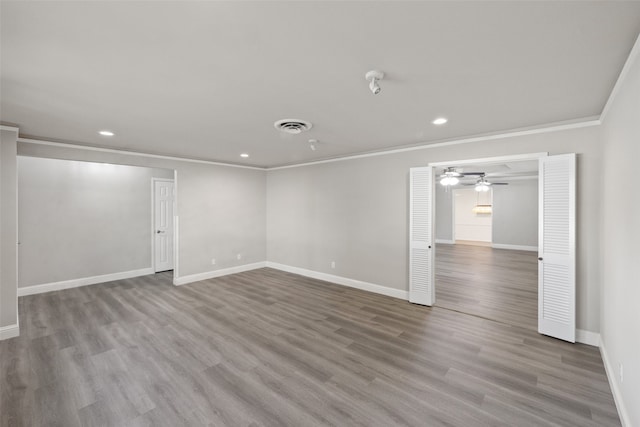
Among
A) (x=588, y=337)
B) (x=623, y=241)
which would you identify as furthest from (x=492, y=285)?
(x=623, y=241)

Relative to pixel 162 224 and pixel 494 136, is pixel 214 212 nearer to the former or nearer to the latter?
pixel 162 224

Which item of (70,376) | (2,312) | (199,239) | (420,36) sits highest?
(420,36)

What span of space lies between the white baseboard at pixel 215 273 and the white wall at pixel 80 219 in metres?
1.47

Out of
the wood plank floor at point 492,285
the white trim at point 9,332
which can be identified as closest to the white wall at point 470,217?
the wood plank floor at point 492,285

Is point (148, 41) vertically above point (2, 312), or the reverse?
point (148, 41)

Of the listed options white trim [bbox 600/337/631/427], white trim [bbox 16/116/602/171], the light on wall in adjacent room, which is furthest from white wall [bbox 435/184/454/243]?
white trim [bbox 600/337/631/427]

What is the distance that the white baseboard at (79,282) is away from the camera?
4.79 meters

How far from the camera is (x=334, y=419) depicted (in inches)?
78.3

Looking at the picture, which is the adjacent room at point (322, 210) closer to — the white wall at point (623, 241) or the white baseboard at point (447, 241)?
the white wall at point (623, 241)

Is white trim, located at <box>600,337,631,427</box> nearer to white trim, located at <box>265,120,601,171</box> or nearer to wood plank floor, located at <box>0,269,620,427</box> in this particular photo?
wood plank floor, located at <box>0,269,620,427</box>

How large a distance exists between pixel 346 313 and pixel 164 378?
2353 millimetres

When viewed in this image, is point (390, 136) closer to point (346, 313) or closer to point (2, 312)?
point (346, 313)

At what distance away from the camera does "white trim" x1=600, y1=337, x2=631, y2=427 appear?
1.89m

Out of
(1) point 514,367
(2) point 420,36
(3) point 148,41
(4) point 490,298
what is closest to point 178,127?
(3) point 148,41
